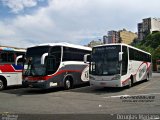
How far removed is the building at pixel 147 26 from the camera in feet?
452

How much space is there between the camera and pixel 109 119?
9992 mm

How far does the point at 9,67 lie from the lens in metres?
22.0

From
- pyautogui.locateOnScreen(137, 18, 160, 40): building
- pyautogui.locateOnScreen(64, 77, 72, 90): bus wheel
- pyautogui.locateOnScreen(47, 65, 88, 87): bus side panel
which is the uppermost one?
pyautogui.locateOnScreen(137, 18, 160, 40): building

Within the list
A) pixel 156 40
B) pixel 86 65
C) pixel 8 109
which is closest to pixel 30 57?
pixel 86 65

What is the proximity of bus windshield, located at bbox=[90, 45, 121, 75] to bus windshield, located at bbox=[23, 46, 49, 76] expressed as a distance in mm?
3334

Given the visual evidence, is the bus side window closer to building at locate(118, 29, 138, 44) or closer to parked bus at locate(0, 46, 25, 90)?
parked bus at locate(0, 46, 25, 90)

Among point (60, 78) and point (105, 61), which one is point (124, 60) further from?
point (60, 78)

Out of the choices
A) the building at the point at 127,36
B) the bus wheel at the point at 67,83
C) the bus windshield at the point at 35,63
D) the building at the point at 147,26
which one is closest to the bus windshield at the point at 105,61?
the bus wheel at the point at 67,83

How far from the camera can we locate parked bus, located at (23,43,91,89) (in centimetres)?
1923

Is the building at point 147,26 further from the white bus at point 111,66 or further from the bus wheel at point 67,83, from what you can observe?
the white bus at point 111,66

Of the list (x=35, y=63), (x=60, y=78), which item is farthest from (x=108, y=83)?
(x=35, y=63)

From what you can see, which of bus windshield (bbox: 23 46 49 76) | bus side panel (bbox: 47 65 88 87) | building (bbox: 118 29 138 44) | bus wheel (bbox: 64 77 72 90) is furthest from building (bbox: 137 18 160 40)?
bus windshield (bbox: 23 46 49 76)

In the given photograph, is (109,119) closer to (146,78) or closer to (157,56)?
(146,78)

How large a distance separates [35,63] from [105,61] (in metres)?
4.60
